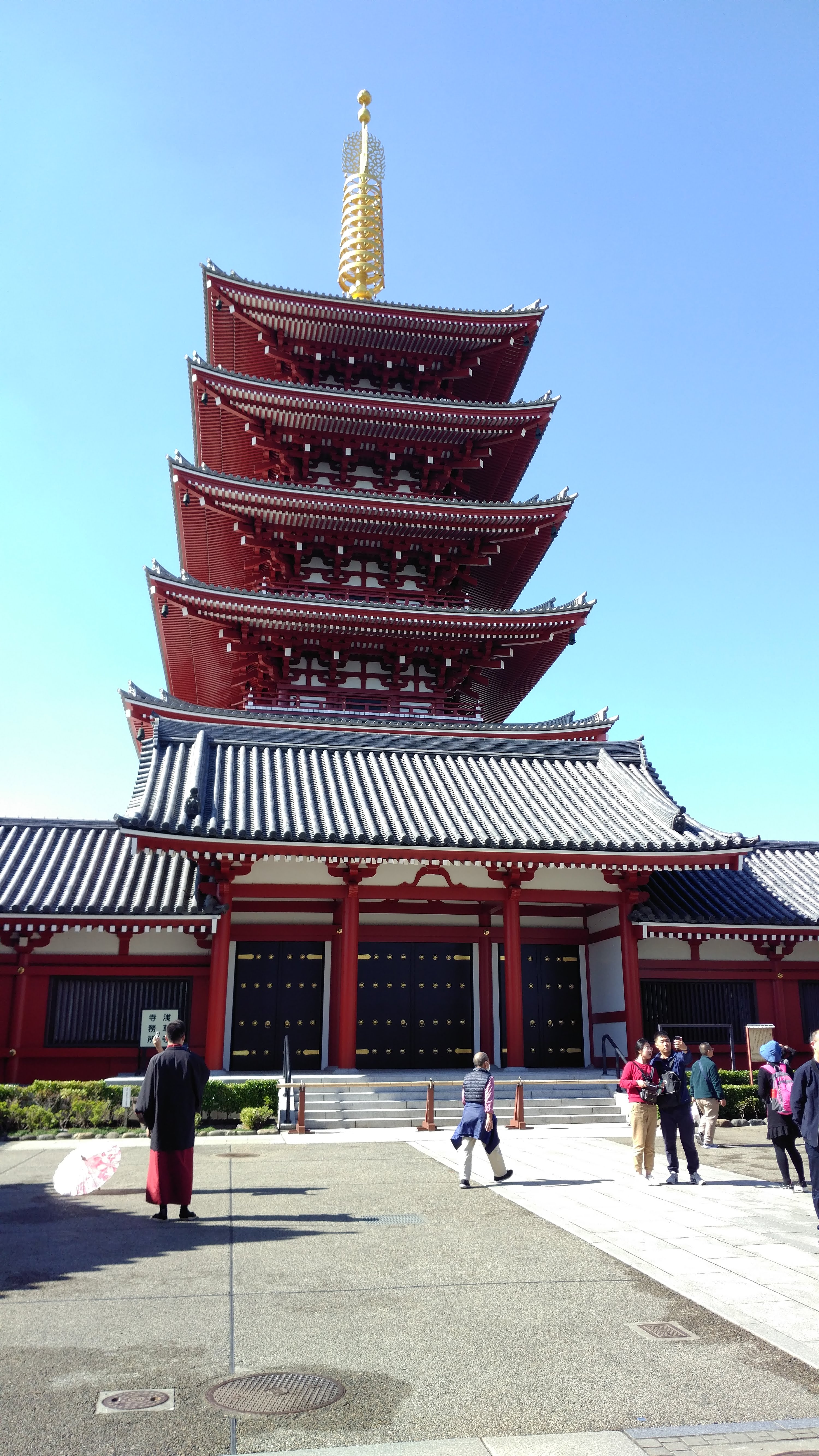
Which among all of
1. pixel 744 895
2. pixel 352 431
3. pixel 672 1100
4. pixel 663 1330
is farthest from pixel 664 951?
pixel 352 431

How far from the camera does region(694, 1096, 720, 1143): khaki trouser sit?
559 inches

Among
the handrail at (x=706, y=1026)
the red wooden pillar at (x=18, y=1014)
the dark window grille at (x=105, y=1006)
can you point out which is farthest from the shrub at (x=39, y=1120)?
the handrail at (x=706, y=1026)

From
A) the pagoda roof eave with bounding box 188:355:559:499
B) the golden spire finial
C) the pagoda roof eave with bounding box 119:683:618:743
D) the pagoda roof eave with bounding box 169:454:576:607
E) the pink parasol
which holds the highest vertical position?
the golden spire finial

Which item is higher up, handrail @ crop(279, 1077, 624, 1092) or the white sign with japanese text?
the white sign with japanese text

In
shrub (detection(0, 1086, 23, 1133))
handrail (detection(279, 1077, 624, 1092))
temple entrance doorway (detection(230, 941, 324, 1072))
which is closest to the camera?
shrub (detection(0, 1086, 23, 1133))

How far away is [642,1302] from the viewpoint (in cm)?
628

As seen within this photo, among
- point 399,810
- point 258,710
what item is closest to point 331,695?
point 258,710

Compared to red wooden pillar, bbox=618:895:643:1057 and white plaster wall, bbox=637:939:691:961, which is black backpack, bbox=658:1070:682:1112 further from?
white plaster wall, bbox=637:939:691:961

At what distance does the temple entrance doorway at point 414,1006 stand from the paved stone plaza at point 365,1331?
10779mm

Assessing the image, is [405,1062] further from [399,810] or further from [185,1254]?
[185,1254]

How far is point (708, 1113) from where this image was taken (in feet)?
46.7

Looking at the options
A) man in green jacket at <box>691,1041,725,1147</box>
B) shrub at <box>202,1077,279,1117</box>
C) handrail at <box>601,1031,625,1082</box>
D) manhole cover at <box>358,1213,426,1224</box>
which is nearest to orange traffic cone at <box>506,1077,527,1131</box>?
man in green jacket at <box>691,1041,725,1147</box>

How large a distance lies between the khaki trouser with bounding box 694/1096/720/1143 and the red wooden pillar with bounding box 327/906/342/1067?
7.57 metres

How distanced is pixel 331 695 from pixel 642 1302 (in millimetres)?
20865
